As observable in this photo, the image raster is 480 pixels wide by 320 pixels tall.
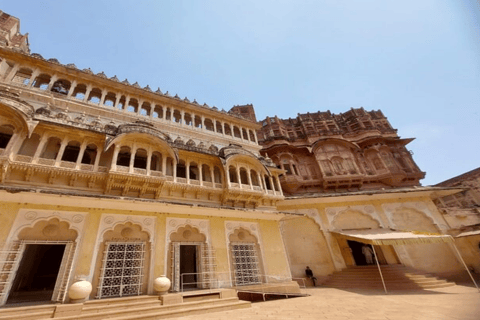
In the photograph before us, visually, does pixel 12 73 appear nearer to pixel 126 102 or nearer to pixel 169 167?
pixel 126 102

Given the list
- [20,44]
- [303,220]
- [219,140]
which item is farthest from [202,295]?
[20,44]

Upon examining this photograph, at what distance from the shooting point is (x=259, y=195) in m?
13.8

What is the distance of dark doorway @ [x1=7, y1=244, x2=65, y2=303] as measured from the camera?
10281 mm

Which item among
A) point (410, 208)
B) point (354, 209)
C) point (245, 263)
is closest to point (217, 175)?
point (245, 263)

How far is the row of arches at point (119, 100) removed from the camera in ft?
43.4

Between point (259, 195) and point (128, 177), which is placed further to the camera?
point (259, 195)

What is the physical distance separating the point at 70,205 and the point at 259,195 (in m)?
10.3

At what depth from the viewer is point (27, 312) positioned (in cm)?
622

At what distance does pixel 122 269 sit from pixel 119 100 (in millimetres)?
12215

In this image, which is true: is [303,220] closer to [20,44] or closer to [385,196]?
[385,196]

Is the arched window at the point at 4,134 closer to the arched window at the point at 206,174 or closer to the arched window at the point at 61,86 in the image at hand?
the arched window at the point at 61,86

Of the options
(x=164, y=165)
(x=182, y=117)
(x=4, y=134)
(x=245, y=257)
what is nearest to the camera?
(x=4, y=134)

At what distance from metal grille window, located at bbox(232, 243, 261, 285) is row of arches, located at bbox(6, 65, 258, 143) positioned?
10.0m

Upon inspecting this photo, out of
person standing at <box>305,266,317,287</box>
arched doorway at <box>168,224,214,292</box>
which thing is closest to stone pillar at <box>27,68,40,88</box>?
arched doorway at <box>168,224,214,292</box>
